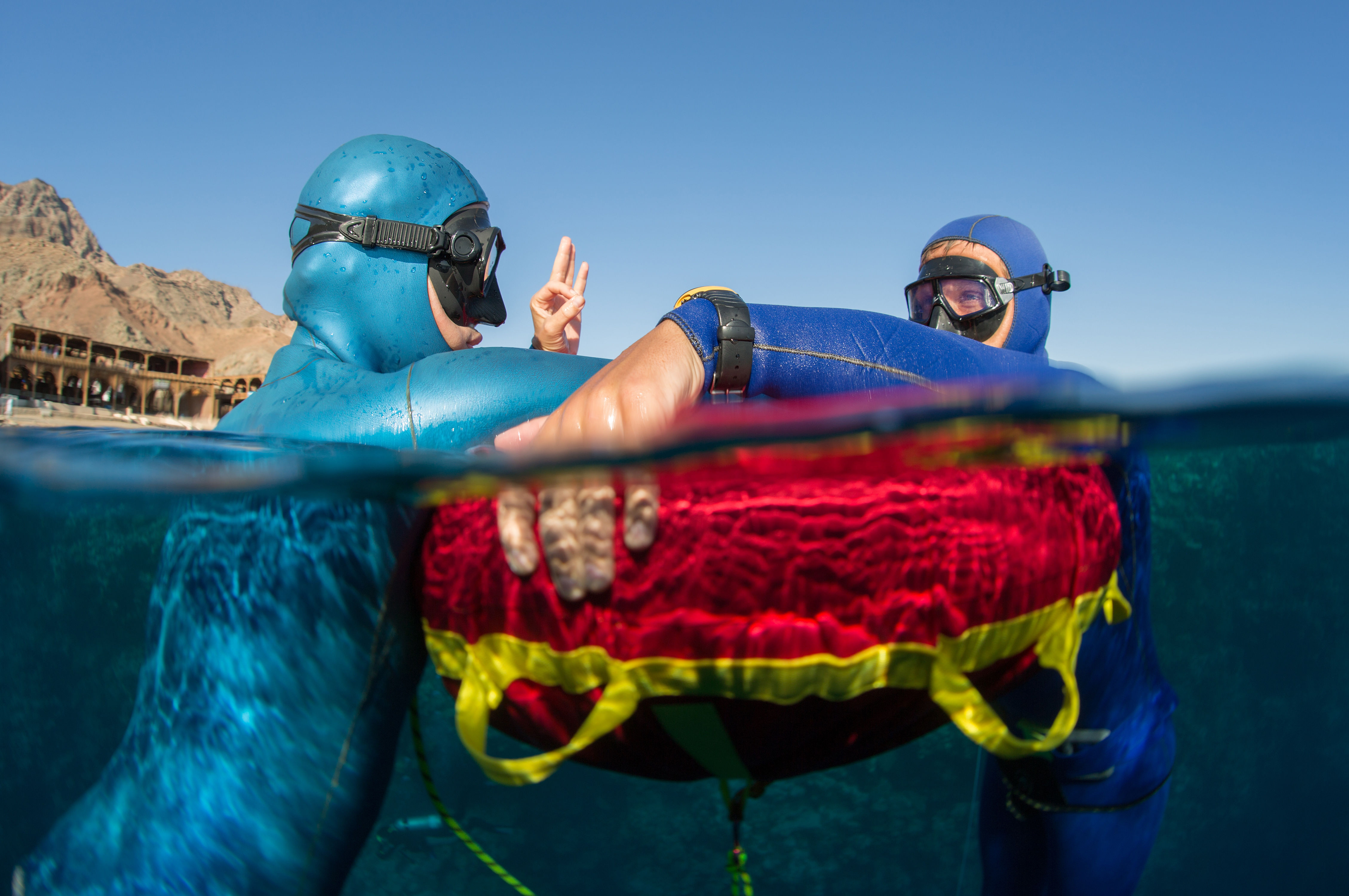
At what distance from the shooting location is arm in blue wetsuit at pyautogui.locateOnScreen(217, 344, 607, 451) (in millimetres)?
1754

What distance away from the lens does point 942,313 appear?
320cm

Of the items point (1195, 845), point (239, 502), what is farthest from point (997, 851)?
point (1195, 845)

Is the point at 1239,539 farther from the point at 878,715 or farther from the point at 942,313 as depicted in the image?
the point at 878,715

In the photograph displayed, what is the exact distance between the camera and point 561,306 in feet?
10.4

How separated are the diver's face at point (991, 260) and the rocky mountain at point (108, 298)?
182 feet

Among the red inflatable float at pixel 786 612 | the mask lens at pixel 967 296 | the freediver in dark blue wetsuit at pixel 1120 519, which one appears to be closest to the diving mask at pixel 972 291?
the mask lens at pixel 967 296

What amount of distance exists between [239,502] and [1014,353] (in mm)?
1881

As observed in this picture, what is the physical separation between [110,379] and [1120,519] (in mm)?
58046

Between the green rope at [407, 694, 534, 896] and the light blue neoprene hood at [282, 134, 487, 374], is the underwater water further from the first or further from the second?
the light blue neoprene hood at [282, 134, 487, 374]

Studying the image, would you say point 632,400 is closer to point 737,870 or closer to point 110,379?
point 737,870

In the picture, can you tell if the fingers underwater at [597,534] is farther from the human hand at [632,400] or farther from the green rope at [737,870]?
the green rope at [737,870]

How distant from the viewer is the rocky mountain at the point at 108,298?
65.6 meters

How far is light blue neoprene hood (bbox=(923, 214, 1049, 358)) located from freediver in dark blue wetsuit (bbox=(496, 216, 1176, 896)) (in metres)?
1.42

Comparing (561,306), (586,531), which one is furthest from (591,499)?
(561,306)
